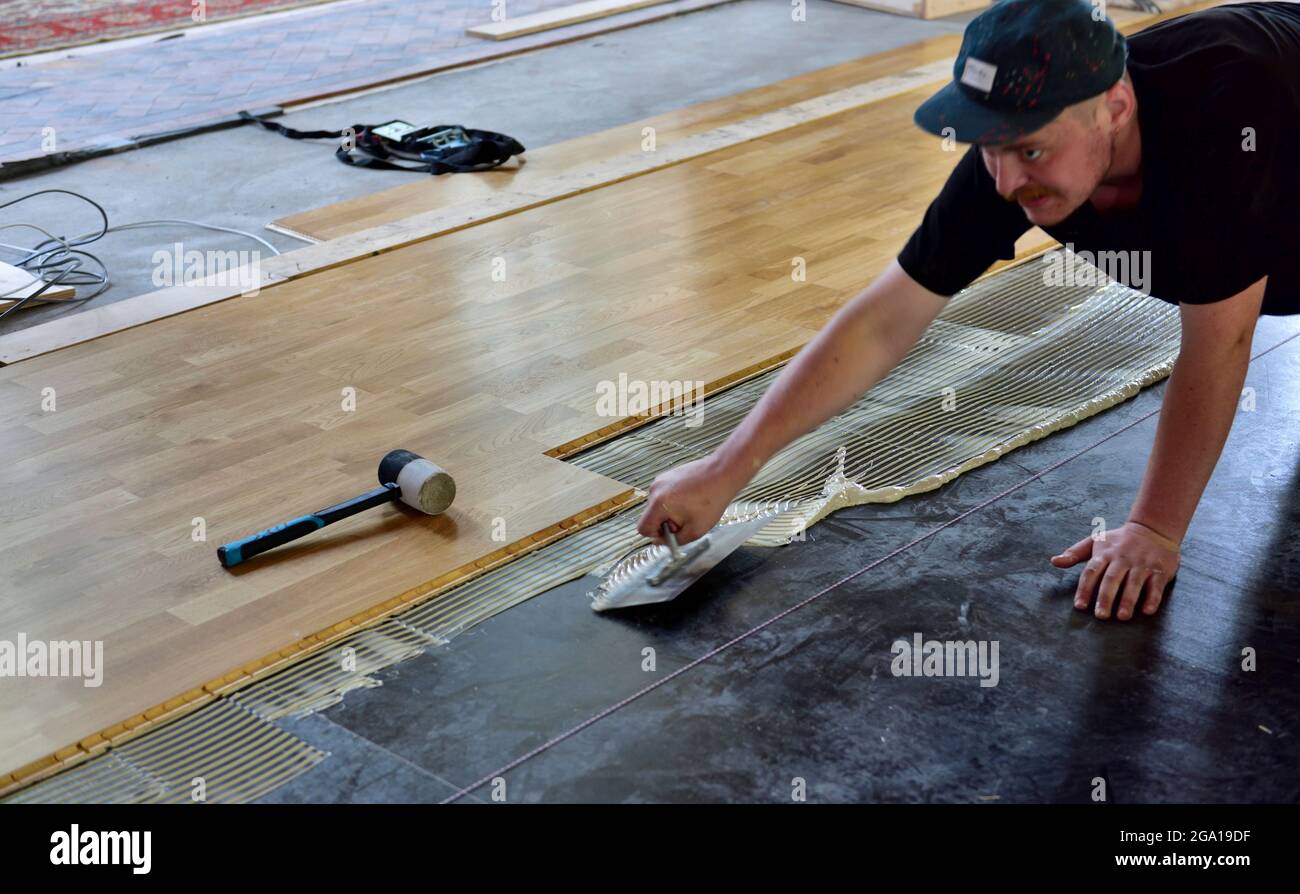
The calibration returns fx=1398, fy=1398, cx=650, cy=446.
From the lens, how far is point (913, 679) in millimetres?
1989

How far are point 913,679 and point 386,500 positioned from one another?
1011mm

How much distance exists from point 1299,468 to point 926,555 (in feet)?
2.53

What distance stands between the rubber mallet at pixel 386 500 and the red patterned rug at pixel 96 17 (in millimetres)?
5207

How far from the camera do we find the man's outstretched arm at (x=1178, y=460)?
1916 mm

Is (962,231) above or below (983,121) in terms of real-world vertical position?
below

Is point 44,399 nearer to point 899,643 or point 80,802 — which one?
point 80,802

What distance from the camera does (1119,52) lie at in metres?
1.76

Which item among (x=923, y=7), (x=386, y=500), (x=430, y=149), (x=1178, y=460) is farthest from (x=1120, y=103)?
(x=923, y=7)

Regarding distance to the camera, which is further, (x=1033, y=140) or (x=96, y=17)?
(x=96, y=17)

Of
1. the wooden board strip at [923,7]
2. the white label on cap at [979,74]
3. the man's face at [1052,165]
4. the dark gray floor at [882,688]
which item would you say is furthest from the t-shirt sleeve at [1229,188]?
the wooden board strip at [923,7]

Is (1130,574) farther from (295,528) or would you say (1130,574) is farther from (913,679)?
(295,528)

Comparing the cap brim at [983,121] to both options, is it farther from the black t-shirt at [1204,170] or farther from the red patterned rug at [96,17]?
the red patterned rug at [96,17]

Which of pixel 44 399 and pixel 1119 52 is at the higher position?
pixel 1119 52
